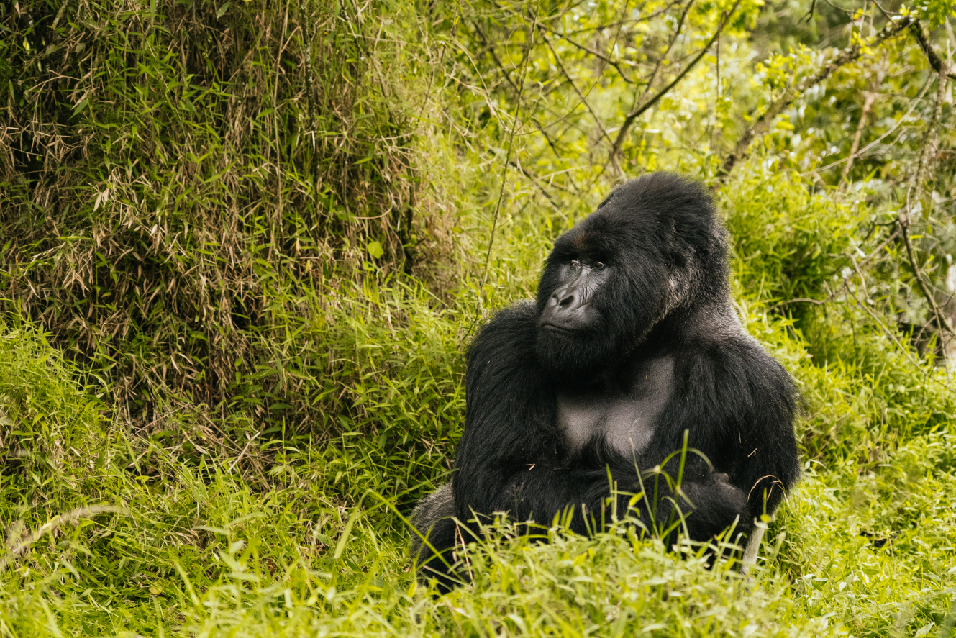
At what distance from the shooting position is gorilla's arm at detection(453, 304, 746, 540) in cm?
269

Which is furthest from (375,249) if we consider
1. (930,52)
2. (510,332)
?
(930,52)

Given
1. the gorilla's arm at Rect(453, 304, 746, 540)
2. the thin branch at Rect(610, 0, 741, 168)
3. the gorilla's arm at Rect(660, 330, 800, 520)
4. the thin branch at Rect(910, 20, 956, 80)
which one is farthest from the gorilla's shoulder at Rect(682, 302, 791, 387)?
the thin branch at Rect(910, 20, 956, 80)

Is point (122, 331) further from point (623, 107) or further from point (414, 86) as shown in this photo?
point (623, 107)

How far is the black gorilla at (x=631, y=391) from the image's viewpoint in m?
2.78

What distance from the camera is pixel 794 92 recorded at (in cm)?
601

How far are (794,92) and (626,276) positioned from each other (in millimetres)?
3722

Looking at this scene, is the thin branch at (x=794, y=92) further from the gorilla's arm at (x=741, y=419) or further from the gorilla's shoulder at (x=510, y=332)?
the gorilla's arm at (x=741, y=419)

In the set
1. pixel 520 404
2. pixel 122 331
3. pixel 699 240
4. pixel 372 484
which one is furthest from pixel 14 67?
pixel 699 240

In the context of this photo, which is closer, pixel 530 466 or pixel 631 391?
pixel 530 466

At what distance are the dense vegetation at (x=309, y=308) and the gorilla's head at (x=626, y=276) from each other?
74cm

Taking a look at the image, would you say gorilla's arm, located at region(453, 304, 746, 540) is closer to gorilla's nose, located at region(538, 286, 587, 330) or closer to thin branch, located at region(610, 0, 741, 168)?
gorilla's nose, located at region(538, 286, 587, 330)

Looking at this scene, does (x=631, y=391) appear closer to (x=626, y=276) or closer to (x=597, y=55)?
(x=626, y=276)

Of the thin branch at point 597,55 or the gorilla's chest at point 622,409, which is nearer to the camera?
the gorilla's chest at point 622,409

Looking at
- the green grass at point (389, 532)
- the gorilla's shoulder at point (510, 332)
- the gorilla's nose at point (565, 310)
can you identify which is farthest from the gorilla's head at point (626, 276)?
the green grass at point (389, 532)
